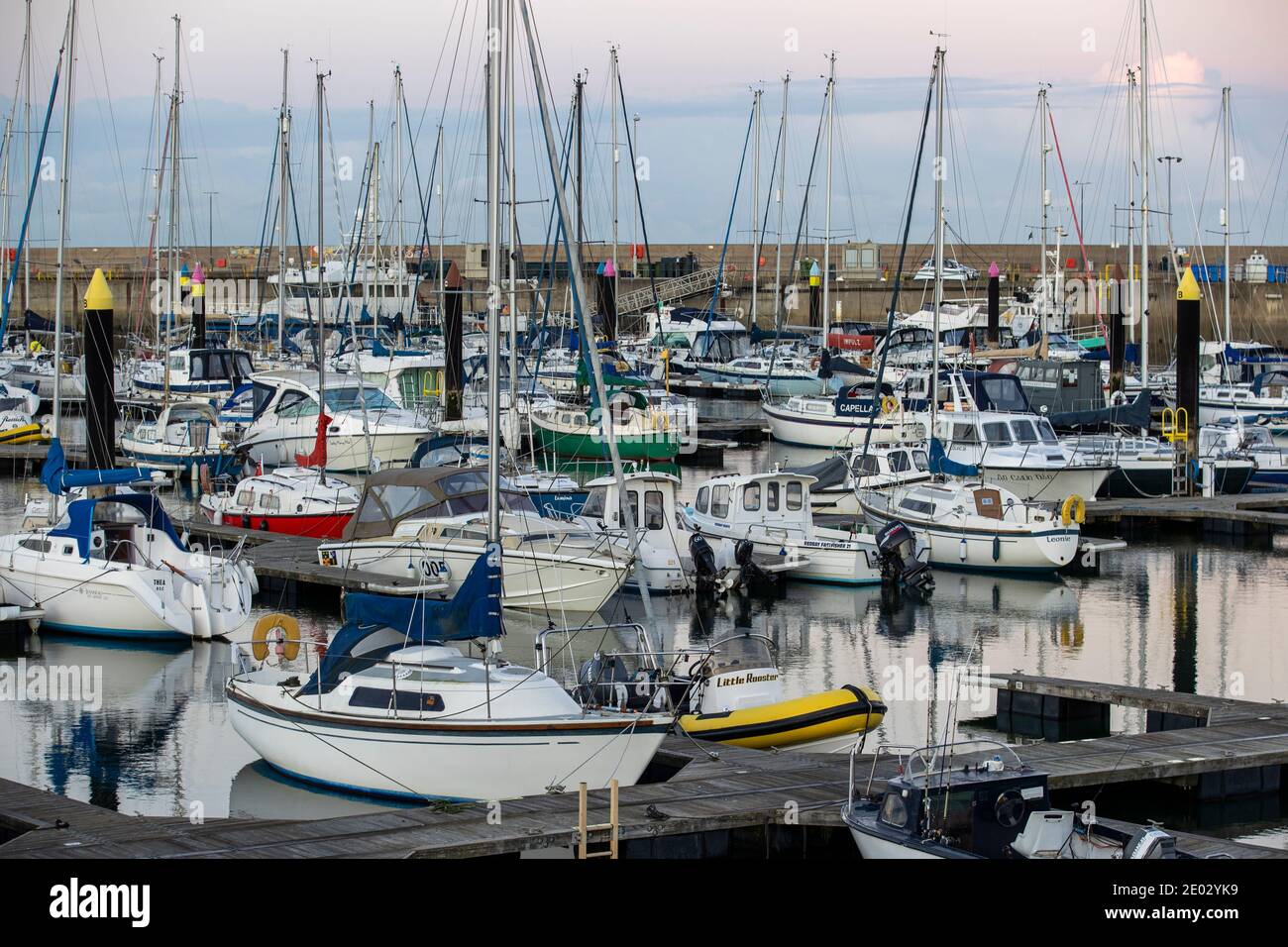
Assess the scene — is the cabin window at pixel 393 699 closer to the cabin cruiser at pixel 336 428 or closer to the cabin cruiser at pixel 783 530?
the cabin cruiser at pixel 783 530

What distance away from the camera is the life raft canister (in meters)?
30.6

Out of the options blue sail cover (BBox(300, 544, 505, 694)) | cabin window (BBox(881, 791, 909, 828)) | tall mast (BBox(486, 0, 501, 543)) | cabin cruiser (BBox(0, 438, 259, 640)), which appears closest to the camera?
cabin window (BBox(881, 791, 909, 828))

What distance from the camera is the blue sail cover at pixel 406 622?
54.3 feet

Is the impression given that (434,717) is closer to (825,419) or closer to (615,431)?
(615,431)

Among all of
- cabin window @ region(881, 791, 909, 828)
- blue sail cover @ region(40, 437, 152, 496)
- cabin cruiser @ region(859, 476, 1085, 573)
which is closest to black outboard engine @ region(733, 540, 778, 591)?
cabin cruiser @ region(859, 476, 1085, 573)

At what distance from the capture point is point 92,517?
24.4 m

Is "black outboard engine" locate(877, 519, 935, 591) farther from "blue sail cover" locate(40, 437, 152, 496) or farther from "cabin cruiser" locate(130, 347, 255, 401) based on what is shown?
"cabin cruiser" locate(130, 347, 255, 401)

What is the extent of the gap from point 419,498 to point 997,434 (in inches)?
546

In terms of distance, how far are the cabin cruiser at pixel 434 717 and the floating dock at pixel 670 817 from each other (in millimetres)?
454

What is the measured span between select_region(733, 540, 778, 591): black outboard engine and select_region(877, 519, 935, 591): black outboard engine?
1.88 meters

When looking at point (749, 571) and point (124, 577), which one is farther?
point (749, 571)

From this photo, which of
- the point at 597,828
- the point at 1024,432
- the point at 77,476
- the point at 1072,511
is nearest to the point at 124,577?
the point at 77,476
